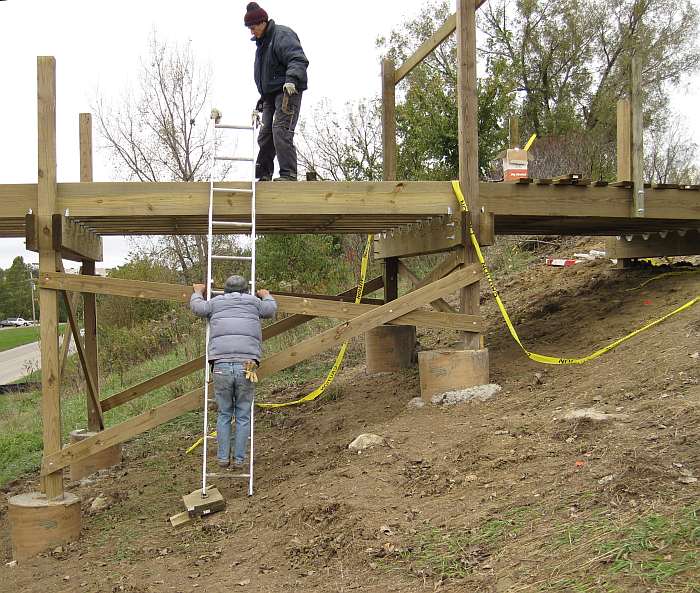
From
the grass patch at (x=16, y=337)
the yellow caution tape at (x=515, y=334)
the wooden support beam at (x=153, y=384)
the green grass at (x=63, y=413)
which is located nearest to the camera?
the yellow caution tape at (x=515, y=334)

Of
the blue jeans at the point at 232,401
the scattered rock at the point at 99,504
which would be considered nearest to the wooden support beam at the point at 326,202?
the blue jeans at the point at 232,401

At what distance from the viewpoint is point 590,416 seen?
6008 millimetres

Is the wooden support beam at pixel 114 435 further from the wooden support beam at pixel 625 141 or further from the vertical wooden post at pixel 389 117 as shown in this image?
the wooden support beam at pixel 625 141

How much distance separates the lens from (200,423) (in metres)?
10.6

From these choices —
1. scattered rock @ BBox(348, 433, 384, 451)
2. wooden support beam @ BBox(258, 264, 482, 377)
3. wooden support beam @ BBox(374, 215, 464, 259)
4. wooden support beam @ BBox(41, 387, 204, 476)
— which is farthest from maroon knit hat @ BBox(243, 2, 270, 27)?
scattered rock @ BBox(348, 433, 384, 451)

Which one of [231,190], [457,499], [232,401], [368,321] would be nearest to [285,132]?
[231,190]

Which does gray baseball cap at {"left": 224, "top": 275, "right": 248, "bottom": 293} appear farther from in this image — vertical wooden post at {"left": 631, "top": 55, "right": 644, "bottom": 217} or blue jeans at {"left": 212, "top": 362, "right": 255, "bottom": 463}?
vertical wooden post at {"left": 631, "top": 55, "right": 644, "bottom": 217}

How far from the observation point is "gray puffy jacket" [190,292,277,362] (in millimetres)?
6598

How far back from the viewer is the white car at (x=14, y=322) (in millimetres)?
87688

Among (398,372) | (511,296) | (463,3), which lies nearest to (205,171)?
(511,296)

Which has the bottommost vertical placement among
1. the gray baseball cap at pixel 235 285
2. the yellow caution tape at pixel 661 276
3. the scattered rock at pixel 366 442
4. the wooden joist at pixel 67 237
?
the scattered rock at pixel 366 442

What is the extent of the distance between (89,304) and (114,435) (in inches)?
100

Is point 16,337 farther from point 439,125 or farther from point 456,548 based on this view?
point 456,548

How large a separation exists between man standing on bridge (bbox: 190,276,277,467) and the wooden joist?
1354 millimetres
